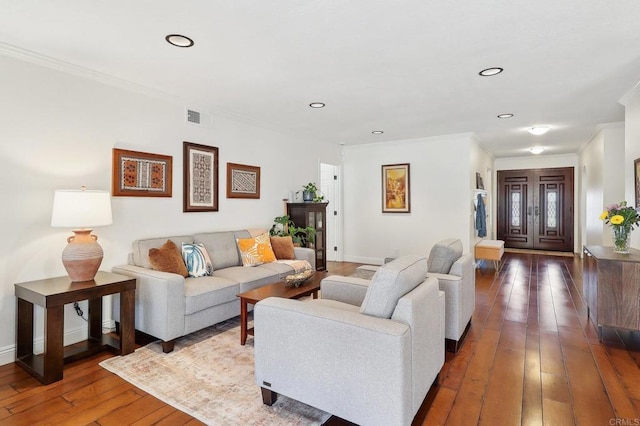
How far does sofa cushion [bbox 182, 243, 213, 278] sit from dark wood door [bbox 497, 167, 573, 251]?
26.9ft

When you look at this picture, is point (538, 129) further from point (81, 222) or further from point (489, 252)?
point (81, 222)

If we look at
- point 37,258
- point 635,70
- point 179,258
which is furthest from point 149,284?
point 635,70

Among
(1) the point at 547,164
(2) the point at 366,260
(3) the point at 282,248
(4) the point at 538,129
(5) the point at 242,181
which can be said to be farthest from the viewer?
(1) the point at 547,164

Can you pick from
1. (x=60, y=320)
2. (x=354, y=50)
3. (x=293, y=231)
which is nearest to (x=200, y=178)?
(x=293, y=231)

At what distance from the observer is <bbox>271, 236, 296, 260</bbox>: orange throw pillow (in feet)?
14.6

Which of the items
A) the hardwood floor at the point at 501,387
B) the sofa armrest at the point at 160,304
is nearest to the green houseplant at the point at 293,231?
the sofa armrest at the point at 160,304

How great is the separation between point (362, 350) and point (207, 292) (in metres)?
1.85

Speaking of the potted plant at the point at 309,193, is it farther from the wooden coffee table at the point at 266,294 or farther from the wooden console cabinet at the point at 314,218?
the wooden coffee table at the point at 266,294

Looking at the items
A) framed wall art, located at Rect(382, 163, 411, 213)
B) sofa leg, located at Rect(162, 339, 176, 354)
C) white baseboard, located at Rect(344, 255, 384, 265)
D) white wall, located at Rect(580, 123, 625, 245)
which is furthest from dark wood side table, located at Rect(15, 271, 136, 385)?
white wall, located at Rect(580, 123, 625, 245)

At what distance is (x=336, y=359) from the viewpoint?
1.69m

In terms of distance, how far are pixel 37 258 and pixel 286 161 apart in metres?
3.45

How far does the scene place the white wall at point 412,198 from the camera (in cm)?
586

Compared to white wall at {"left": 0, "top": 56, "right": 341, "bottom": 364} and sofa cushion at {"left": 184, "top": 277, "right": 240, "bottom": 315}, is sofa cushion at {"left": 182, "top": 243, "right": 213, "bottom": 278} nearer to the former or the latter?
sofa cushion at {"left": 184, "top": 277, "right": 240, "bottom": 315}

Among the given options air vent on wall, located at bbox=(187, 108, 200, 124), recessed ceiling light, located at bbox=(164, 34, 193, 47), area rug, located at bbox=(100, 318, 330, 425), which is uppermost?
recessed ceiling light, located at bbox=(164, 34, 193, 47)
